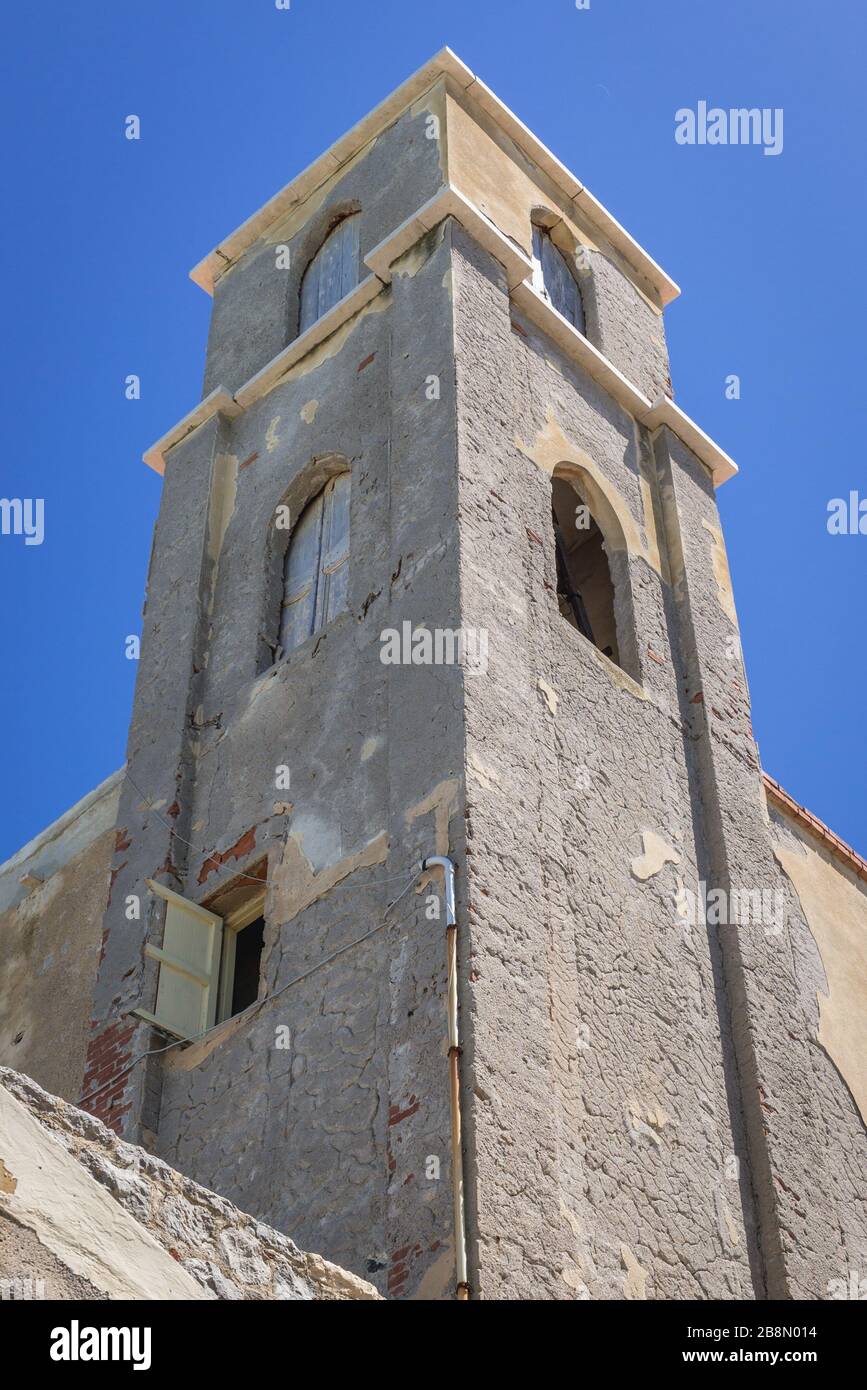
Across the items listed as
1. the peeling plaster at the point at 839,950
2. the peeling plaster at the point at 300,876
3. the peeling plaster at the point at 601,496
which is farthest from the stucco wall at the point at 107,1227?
the peeling plaster at the point at 601,496

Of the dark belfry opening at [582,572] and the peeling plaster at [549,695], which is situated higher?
the dark belfry opening at [582,572]

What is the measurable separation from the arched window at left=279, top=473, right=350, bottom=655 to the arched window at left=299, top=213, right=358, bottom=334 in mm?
2161

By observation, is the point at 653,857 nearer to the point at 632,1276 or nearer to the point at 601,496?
the point at 632,1276

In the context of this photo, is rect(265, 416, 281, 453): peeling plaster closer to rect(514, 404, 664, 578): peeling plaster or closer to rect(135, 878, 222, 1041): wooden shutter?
rect(514, 404, 664, 578): peeling plaster

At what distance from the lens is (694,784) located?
11.8 metres

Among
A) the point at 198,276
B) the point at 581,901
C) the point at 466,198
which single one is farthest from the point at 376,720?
the point at 198,276

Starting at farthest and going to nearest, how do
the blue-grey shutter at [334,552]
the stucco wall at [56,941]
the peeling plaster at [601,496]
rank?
the peeling plaster at [601,496], the stucco wall at [56,941], the blue-grey shutter at [334,552]

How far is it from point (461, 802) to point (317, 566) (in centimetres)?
332

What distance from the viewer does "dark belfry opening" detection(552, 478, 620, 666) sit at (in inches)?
522

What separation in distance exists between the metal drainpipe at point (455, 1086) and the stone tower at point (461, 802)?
0.07ft

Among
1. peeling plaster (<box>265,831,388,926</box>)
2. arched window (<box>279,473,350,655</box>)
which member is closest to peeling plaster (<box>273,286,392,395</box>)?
arched window (<box>279,473,350,655</box>)

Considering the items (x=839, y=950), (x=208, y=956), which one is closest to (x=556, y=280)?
(x=839, y=950)

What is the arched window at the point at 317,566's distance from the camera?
12070 mm

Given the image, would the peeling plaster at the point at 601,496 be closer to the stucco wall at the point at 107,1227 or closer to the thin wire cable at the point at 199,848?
the thin wire cable at the point at 199,848
